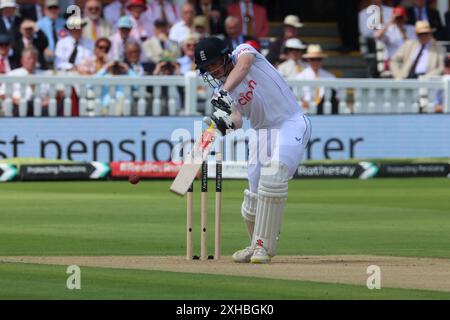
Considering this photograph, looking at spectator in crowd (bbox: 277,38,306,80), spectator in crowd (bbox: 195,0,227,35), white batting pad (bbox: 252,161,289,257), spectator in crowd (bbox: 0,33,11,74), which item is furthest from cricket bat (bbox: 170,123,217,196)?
spectator in crowd (bbox: 195,0,227,35)

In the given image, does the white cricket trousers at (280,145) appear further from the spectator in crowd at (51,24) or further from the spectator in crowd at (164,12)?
the spectator in crowd at (164,12)

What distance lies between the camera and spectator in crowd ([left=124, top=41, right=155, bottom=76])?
23406 mm

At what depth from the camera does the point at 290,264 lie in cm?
1163

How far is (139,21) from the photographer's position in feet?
80.6

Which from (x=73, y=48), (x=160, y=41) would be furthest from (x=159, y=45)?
(x=73, y=48)

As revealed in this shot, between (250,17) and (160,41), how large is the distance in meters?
2.86

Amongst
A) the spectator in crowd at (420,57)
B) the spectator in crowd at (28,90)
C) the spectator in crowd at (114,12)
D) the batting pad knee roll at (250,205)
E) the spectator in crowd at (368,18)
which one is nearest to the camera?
the batting pad knee roll at (250,205)

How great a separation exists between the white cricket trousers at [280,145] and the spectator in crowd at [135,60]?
11749 millimetres

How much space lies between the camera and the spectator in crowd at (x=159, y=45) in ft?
78.9

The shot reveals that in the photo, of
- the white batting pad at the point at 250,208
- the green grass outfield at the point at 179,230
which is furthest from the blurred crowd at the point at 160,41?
the white batting pad at the point at 250,208

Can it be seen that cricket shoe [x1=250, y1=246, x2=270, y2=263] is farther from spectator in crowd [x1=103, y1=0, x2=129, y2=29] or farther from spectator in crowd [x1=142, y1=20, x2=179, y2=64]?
spectator in crowd [x1=103, y1=0, x2=129, y2=29]

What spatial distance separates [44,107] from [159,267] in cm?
1189

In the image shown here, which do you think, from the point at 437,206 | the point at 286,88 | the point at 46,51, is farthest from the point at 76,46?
the point at 286,88
